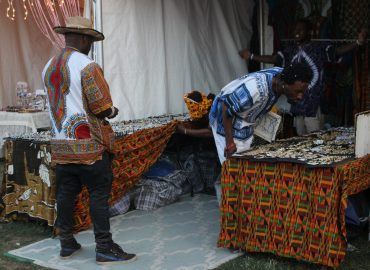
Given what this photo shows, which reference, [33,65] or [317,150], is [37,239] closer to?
[317,150]

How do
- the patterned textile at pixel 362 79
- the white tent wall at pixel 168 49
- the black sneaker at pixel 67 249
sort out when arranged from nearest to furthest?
the black sneaker at pixel 67 249 → the white tent wall at pixel 168 49 → the patterned textile at pixel 362 79

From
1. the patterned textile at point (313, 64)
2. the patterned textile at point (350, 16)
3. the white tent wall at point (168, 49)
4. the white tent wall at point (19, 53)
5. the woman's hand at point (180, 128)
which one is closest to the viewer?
the woman's hand at point (180, 128)

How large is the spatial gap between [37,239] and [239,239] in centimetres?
182

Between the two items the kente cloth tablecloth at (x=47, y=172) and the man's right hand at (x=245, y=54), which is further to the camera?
the man's right hand at (x=245, y=54)

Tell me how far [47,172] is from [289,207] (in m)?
2.20

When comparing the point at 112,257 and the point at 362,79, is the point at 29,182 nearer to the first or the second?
the point at 112,257

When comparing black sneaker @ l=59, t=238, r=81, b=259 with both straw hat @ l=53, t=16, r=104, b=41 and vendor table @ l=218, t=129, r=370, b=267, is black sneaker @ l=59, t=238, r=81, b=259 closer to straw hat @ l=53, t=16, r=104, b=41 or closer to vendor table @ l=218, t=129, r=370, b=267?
vendor table @ l=218, t=129, r=370, b=267

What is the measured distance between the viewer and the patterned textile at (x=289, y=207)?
3.59 m

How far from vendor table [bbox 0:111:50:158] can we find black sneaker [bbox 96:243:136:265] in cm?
349

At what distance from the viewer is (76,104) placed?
3844mm

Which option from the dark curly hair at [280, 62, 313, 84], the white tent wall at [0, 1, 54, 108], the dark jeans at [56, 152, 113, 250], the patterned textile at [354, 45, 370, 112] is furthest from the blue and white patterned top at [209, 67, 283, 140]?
the white tent wall at [0, 1, 54, 108]

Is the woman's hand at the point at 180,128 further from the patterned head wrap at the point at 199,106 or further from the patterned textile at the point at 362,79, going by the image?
the patterned textile at the point at 362,79

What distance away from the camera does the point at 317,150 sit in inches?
164

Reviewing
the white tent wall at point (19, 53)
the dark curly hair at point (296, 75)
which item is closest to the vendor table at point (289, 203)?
the dark curly hair at point (296, 75)
